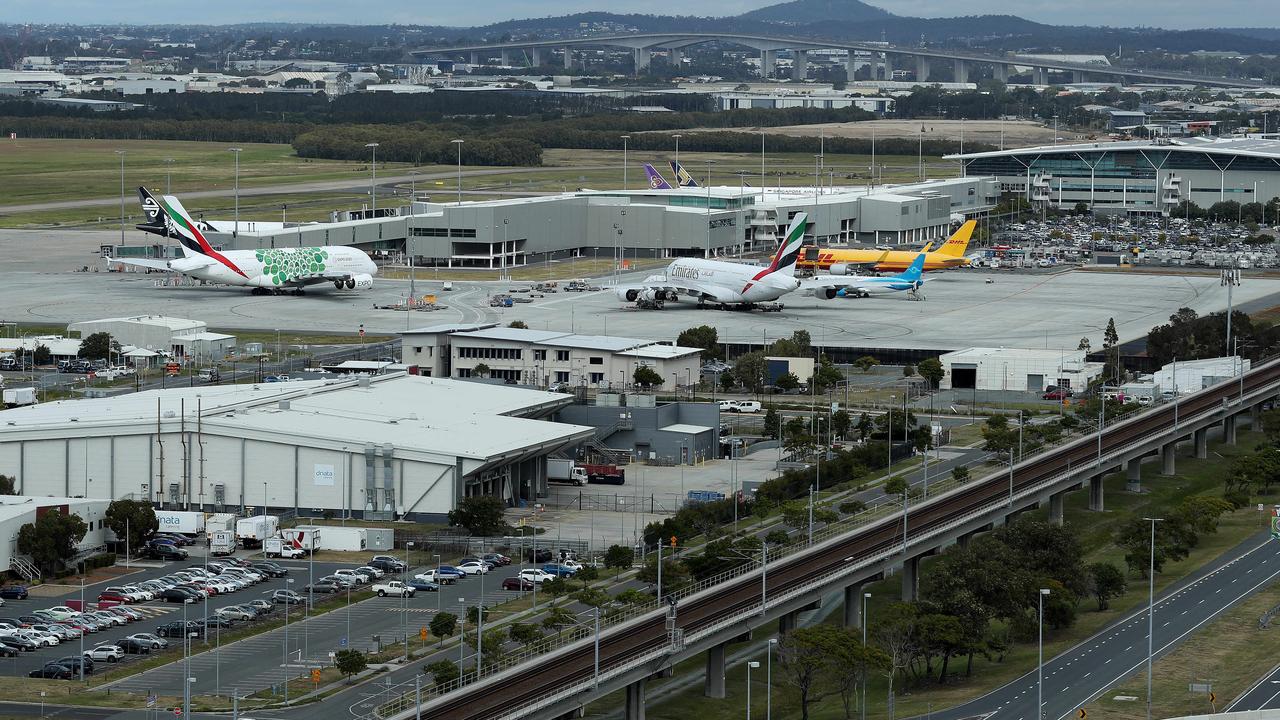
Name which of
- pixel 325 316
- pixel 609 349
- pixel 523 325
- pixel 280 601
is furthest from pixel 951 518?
pixel 325 316

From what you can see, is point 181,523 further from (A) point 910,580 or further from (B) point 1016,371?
(B) point 1016,371

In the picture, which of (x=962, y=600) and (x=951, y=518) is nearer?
(x=962, y=600)

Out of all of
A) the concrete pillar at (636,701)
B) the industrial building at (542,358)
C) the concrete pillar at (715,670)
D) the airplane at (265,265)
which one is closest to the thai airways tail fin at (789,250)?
the industrial building at (542,358)

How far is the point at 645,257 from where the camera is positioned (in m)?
165

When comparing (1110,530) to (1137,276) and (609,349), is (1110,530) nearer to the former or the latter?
(609,349)

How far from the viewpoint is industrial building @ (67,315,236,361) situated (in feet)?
356

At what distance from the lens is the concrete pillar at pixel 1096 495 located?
3125 inches

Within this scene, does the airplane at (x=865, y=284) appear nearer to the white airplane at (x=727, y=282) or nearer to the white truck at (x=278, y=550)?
the white airplane at (x=727, y=282)

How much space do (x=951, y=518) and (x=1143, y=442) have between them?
18.2 m

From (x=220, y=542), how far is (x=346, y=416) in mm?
10735

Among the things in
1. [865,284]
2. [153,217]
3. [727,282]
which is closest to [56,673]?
[727,282]

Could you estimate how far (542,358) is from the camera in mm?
99062

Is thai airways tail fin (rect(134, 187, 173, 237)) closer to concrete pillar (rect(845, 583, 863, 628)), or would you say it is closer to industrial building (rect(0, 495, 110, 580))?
industrial building (rect(0, 495, 110, 580))

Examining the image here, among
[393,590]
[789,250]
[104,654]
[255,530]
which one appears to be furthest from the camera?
[789,250]
